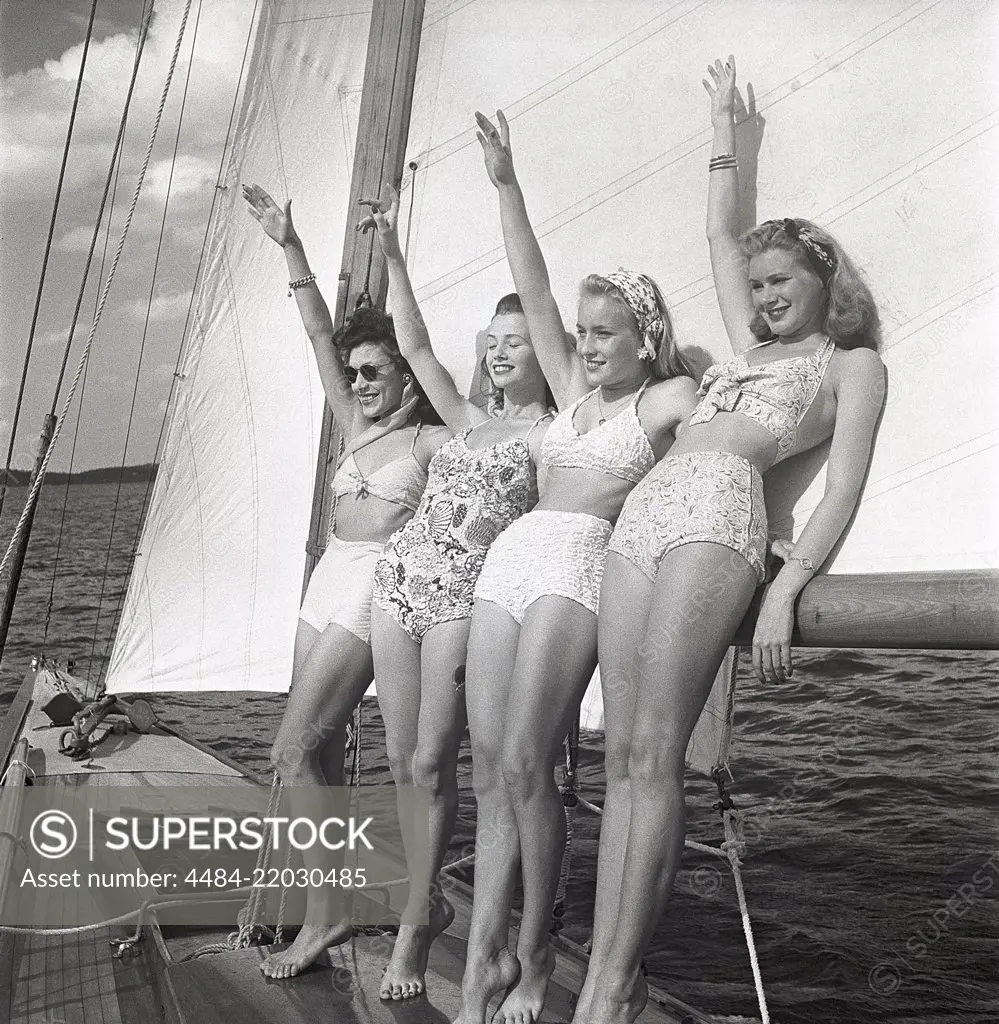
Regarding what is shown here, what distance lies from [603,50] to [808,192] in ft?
2.83

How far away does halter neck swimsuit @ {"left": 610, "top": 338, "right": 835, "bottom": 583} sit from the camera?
198cm

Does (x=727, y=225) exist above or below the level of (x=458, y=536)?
above

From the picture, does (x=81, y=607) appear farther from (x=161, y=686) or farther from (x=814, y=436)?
(x=814, y=436)

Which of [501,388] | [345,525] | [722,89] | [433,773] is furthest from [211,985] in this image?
[722,89]

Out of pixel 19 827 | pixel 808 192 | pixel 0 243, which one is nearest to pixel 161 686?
pixel 19 827

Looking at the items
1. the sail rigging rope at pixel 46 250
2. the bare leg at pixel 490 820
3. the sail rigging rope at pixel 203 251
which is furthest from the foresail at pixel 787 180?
the sail rigging rope at pixel 46 250

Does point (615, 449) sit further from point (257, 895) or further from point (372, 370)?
point (257, 895)

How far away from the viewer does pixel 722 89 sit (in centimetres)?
Result: 251

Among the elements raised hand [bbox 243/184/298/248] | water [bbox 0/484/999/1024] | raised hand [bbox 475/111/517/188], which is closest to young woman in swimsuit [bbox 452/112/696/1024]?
raised hand [bbox 475/111/517/188]

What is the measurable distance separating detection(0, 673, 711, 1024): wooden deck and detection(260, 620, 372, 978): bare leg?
82 mm

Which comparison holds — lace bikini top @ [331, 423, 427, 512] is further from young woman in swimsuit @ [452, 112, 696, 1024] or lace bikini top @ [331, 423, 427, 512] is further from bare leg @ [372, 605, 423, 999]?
young woman in swimsuit @ [452, 112, 696, 1024]

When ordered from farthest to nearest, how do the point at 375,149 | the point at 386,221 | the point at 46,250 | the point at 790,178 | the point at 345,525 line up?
the point at 46,250, the point at 375,149, the point at 386,221, the point at 345,525, the point at 790,178

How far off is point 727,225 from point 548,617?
3.09ft

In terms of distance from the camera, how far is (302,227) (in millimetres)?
4020
